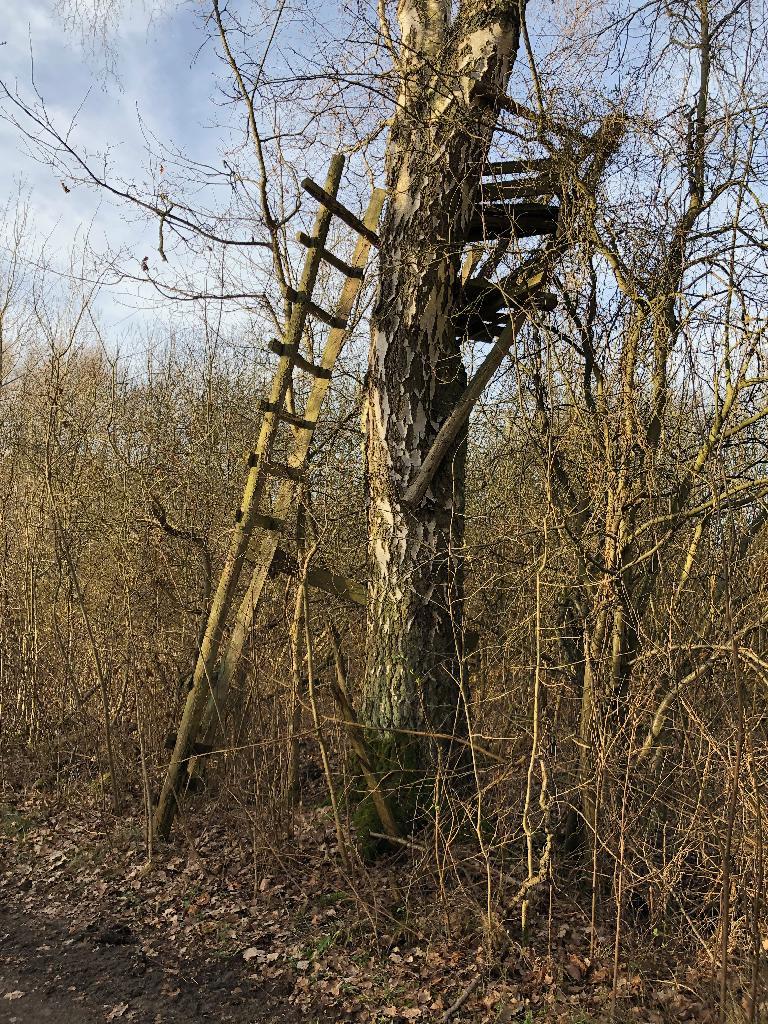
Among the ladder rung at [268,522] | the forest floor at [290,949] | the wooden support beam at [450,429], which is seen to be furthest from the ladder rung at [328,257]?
the forest floor at [290,949]

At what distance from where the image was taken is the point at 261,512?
5574 millimetres

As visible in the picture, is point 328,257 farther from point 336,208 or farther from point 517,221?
point 517,221

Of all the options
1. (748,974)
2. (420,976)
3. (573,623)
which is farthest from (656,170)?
(420,976)

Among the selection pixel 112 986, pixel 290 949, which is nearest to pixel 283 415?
pixel 290 949

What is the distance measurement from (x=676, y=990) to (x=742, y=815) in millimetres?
839

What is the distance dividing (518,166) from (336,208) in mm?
1198

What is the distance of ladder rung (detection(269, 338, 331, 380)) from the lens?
528 centimetres

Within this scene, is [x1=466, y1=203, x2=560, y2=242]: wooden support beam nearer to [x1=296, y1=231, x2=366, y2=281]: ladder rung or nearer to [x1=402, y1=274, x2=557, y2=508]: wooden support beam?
[x1=402, y1=274, x2=557, y2=508]: wooden support beam

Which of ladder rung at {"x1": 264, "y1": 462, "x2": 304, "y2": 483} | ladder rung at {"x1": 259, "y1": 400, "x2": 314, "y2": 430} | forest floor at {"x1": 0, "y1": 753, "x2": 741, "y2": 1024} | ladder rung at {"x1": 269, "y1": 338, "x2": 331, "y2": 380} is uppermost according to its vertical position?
ladder rung at {"x1": 269, "y1": 338, "x2": 331, "y2": 380}

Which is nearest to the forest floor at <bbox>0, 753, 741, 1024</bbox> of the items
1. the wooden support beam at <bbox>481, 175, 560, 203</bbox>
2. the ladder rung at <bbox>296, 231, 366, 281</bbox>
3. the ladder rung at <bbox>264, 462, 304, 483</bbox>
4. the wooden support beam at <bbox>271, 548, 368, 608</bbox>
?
the wooden support beam at <bbox>271, 548, 368, 608</bbox>

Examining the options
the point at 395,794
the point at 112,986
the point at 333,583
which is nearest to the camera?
the point at 112,986

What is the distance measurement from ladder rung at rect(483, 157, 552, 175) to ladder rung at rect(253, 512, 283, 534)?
8.34ft

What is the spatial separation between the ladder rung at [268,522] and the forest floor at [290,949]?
5.76 feet

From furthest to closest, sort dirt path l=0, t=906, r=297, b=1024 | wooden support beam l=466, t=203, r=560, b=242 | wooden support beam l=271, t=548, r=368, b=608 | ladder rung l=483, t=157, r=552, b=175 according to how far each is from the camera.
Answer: wooden support beam l=271, t=548, r=368, b=608, wooden support beam l=466, t=203, r=560, b=242, ladder rung l=483, t=157, r=552, b=175, dirt path l=0, t=906, r=297, b=1024
